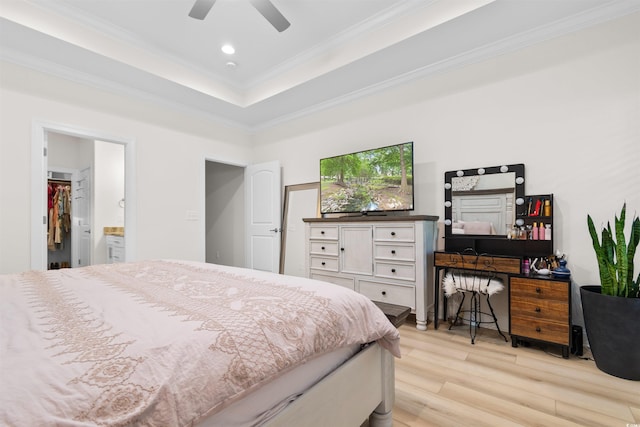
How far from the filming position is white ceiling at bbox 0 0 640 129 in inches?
97.7

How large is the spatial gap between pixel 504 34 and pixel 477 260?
2.02 m

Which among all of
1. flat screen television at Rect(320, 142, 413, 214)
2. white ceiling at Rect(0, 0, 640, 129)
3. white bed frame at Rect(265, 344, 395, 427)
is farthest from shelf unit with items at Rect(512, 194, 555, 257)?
white bed frame at Rect(265, 344, 395, 427)

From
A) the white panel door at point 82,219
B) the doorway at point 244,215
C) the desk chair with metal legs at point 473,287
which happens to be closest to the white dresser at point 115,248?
the white panel door at point 82,219

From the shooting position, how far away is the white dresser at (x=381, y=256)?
2.78 metres

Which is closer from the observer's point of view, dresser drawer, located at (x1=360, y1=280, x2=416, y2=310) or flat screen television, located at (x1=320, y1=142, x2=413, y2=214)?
dresser drawer, located at (x1=360, y1=280, x2=416, y2=310)

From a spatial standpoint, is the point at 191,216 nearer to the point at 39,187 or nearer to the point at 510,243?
the point at 39,187

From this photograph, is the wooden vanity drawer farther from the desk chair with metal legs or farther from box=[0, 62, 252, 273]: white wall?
box=[0, 62, 252, 273]: white wall

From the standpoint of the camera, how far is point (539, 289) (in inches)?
88.4

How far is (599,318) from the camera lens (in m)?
1.96

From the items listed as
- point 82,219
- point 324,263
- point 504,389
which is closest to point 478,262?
point 504,389

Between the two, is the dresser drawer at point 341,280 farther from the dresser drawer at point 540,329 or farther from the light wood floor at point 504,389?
the dresser drawer at point 540,329

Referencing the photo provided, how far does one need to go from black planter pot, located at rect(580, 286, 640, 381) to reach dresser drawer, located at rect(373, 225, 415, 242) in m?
1.30

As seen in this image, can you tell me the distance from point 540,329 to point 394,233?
133 cm

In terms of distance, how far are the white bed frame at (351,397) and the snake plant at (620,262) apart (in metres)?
1.66
